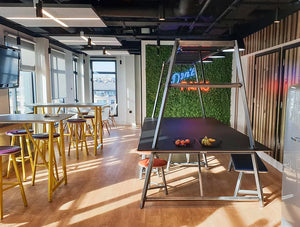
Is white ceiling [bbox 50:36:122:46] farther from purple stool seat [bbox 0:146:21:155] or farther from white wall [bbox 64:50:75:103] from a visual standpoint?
purple stool seat [bbox 0:146:21:155]

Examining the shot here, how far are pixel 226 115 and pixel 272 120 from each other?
2.69m

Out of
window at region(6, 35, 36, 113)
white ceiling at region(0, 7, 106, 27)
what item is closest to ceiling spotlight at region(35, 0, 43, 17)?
white ceiling at region(0, 7, 106, 27)

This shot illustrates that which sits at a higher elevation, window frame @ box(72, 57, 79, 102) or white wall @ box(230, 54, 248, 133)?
window frame @ box(72, 57, 79, 102)

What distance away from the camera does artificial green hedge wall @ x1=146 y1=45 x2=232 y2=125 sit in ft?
24.5

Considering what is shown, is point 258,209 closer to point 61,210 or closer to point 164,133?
point 164,133

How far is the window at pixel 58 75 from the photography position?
7422mm

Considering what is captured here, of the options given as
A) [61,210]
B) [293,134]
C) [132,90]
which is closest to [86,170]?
[61,210]

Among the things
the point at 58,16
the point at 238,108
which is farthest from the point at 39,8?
the point at 238,108

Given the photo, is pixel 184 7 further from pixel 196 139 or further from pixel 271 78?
pixel 196 139

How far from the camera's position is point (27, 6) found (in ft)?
11.3

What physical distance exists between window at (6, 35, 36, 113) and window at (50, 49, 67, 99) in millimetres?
961

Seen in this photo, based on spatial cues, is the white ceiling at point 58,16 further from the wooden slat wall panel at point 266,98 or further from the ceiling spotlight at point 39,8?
the wooden slat wall panel at point 266,98

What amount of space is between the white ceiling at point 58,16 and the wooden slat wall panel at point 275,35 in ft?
10.1

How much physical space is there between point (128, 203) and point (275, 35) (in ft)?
12.9
